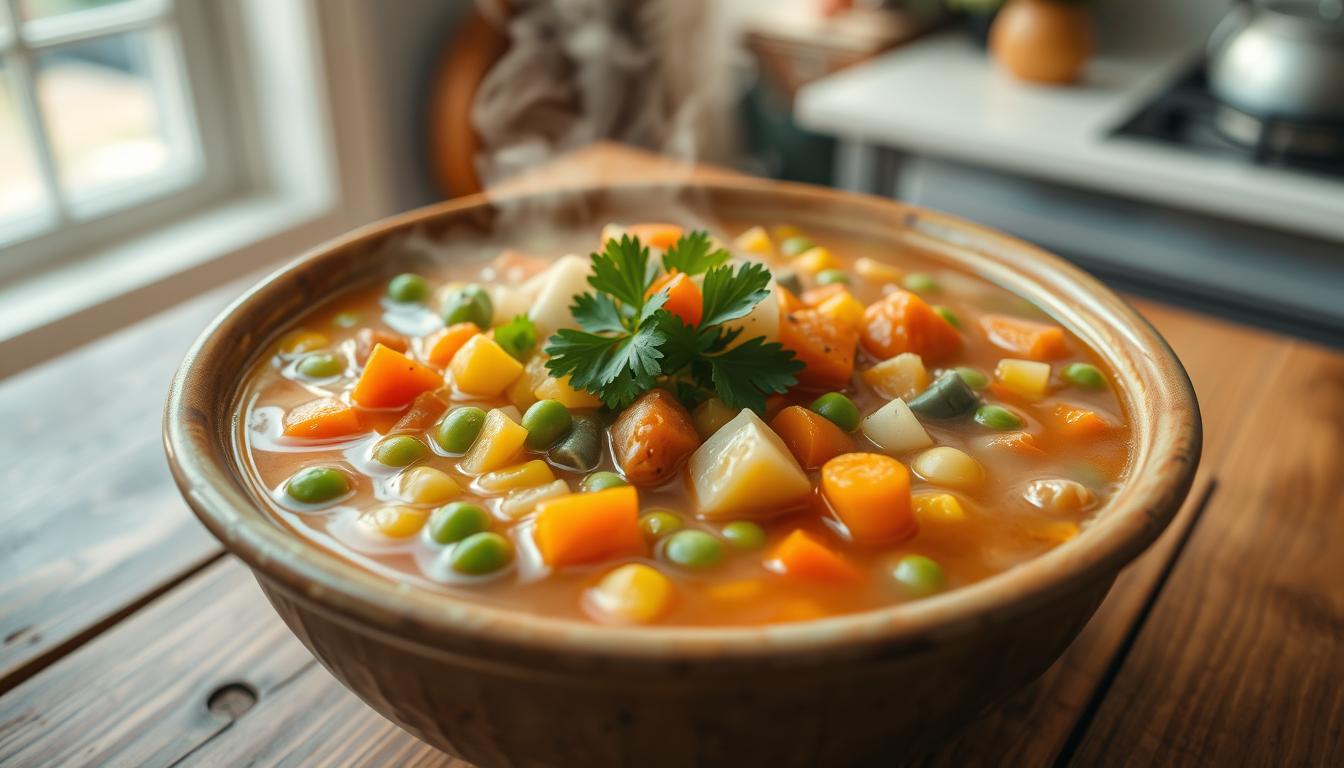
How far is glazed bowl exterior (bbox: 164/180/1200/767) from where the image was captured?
0.79 meters

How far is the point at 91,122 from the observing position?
3484 millimetres

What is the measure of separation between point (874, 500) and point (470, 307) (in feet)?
2.20

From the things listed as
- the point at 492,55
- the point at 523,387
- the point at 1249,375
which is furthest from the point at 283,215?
the point at 1249,375

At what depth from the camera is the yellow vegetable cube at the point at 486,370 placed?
1.35 meters

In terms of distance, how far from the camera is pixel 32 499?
1554 millimetres

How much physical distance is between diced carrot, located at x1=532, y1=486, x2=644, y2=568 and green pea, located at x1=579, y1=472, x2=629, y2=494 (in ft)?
0.22

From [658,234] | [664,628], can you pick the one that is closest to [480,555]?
[664,628]

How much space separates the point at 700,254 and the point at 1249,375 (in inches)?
44.9

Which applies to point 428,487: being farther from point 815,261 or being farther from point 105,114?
point 105,114

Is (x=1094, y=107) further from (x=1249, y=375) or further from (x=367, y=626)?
(x=367, y=626)

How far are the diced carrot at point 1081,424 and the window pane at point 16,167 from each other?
3048mm

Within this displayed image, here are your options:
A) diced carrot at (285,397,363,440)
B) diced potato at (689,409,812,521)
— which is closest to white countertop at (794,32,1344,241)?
diced potato at (689,409,812,521)

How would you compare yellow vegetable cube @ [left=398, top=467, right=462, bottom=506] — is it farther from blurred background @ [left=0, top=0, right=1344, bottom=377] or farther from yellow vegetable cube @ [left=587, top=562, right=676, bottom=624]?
blurred background @ [left=0, top=0, right=1344, bottom=377]

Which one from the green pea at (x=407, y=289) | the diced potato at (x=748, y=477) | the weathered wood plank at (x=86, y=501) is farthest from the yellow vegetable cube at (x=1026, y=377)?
the weathered wood plank at (x=86, y=501)
